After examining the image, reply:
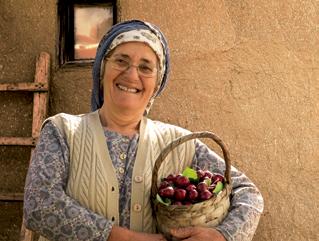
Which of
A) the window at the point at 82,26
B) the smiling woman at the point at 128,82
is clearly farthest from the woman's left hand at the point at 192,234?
the window at the point at 82,26

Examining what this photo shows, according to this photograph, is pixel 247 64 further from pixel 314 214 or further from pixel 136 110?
pixel 136 110

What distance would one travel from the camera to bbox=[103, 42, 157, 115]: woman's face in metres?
1.93

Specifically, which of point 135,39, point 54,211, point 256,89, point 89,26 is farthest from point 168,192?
point 89,26

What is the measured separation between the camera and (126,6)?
3.37 m

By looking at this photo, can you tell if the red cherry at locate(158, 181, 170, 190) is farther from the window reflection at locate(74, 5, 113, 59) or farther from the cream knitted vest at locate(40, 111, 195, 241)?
the window reflection at locate(74, 5, 113, 59)

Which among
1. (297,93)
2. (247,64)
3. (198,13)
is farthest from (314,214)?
(198,13)

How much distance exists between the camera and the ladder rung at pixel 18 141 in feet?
10.9

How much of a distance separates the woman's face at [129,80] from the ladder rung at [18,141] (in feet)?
4.92

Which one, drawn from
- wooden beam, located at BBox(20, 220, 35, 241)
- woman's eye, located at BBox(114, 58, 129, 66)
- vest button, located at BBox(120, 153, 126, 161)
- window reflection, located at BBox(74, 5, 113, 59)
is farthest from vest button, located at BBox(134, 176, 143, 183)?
window reflection, located at BBox(74, 5, 113, 59)

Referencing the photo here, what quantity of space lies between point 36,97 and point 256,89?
4.98 feet

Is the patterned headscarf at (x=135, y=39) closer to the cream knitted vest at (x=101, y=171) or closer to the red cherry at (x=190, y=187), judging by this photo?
the cream knitted vest at (x=101, y=171)

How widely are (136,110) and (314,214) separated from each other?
1609 mm

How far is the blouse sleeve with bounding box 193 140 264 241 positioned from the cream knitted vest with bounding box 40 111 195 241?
12cm

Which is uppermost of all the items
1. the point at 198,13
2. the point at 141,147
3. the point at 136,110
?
the point at 198,13
